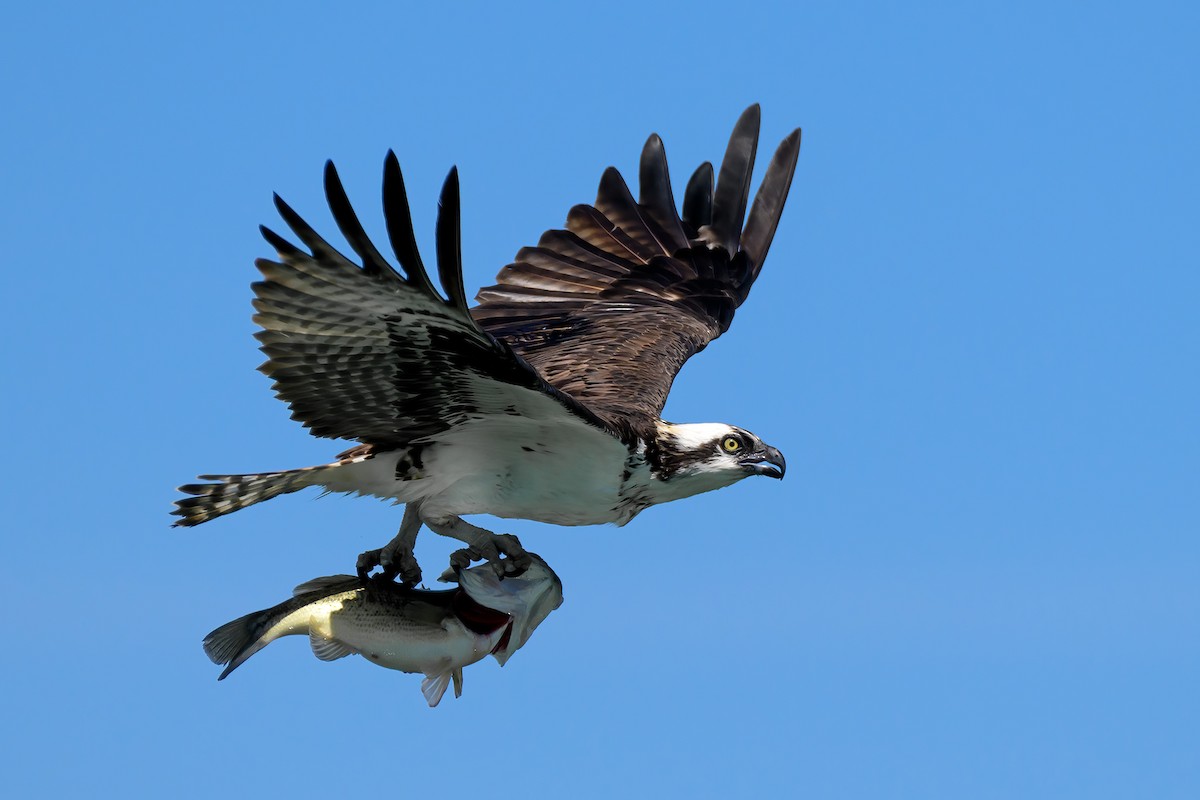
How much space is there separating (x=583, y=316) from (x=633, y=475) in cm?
346

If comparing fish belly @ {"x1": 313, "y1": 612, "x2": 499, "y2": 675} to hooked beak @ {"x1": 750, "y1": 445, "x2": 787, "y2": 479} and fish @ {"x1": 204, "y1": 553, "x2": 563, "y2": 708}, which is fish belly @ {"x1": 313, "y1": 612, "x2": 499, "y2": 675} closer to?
fish @ {"x1": 204, "y1": 553, "x2": 563, "y2": 708}

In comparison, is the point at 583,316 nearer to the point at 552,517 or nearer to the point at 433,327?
the point at 552,517

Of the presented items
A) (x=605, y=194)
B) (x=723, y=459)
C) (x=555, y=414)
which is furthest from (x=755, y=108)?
(x=555, y=414)

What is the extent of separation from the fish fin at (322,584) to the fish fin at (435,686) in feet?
2.04

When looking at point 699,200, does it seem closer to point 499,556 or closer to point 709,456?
point 709,456

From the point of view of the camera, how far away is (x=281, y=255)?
7.88 metres

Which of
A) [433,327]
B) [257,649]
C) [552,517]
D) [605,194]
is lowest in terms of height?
[257,649]

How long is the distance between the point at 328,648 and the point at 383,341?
5.39 feet

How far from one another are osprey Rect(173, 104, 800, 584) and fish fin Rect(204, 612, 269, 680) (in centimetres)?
68

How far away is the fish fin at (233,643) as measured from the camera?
8664 millimetres

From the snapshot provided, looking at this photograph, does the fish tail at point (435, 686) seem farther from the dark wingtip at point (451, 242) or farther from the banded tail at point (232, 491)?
the dark wingtip at point (451, 242)

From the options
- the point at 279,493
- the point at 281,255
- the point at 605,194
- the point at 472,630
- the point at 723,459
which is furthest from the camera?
the point at 605,194

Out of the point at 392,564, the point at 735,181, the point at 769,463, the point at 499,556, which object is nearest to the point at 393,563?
the point at 392,564

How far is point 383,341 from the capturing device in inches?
321
